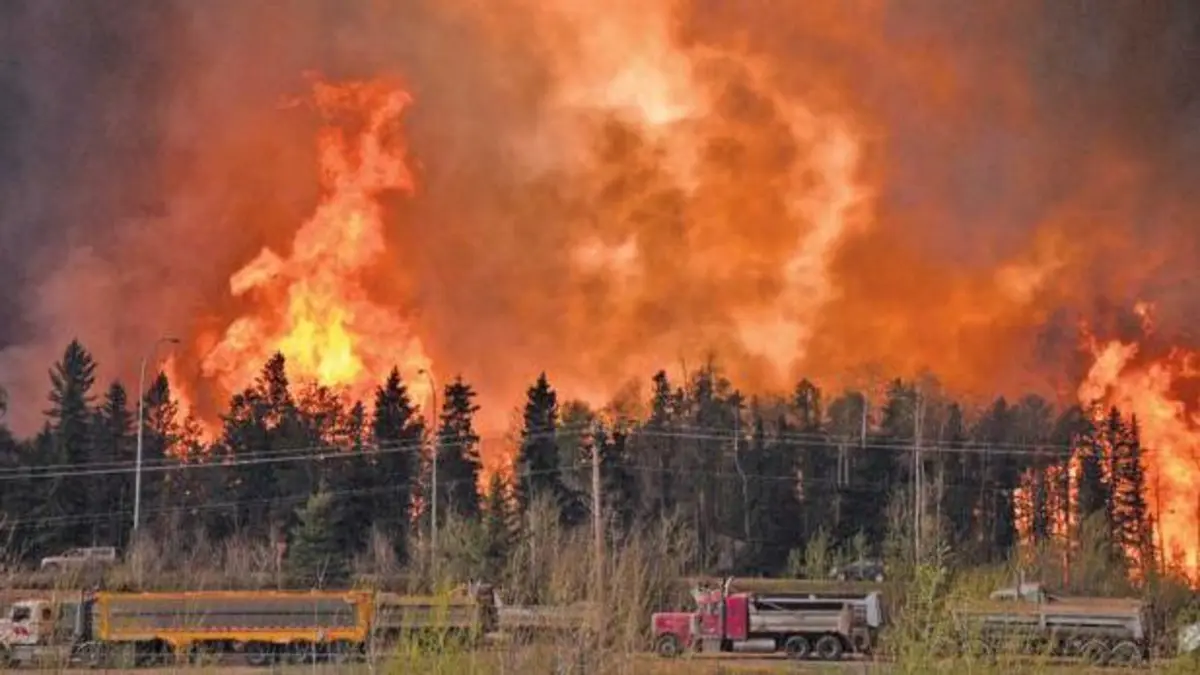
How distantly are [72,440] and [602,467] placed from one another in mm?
25611

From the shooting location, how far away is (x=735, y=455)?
62.2 meters

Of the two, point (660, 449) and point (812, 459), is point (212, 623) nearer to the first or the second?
point (660, 449)

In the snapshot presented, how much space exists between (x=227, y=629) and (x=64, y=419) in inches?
1402

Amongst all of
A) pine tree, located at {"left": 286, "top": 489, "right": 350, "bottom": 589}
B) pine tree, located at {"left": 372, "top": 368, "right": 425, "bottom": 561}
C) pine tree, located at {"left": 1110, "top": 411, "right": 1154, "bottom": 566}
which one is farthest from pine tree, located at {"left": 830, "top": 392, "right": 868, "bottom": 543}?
pine tree, located at {"left": 286, "top": 489, "right": 350, "bottom": 589}

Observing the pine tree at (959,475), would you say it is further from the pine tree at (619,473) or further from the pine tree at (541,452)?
the pine tree at (541,452)

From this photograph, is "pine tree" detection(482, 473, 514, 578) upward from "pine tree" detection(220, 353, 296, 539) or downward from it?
downward

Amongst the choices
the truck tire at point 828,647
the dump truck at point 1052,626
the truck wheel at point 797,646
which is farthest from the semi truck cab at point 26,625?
the truck tire at point 828,647

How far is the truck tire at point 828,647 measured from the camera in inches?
1142

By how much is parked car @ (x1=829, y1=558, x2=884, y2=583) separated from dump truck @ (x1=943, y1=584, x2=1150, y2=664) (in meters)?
12.2

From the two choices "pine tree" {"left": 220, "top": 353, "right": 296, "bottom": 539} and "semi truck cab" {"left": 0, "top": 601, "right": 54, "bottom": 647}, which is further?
"pine tree" {"left": 220, "top": 353, "right": 296, "bottom": 539}

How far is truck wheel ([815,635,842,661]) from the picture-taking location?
2898 centimetres

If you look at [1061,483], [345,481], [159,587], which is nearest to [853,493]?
[1061,483]

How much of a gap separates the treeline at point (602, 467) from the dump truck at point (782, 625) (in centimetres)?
2025

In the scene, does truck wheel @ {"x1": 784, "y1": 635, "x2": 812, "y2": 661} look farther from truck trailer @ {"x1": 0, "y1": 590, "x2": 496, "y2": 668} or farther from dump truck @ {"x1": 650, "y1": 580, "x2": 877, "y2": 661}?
truck trailer @ {"x1": 0, "y1": 590, "x2": 496, "y2": 668}
